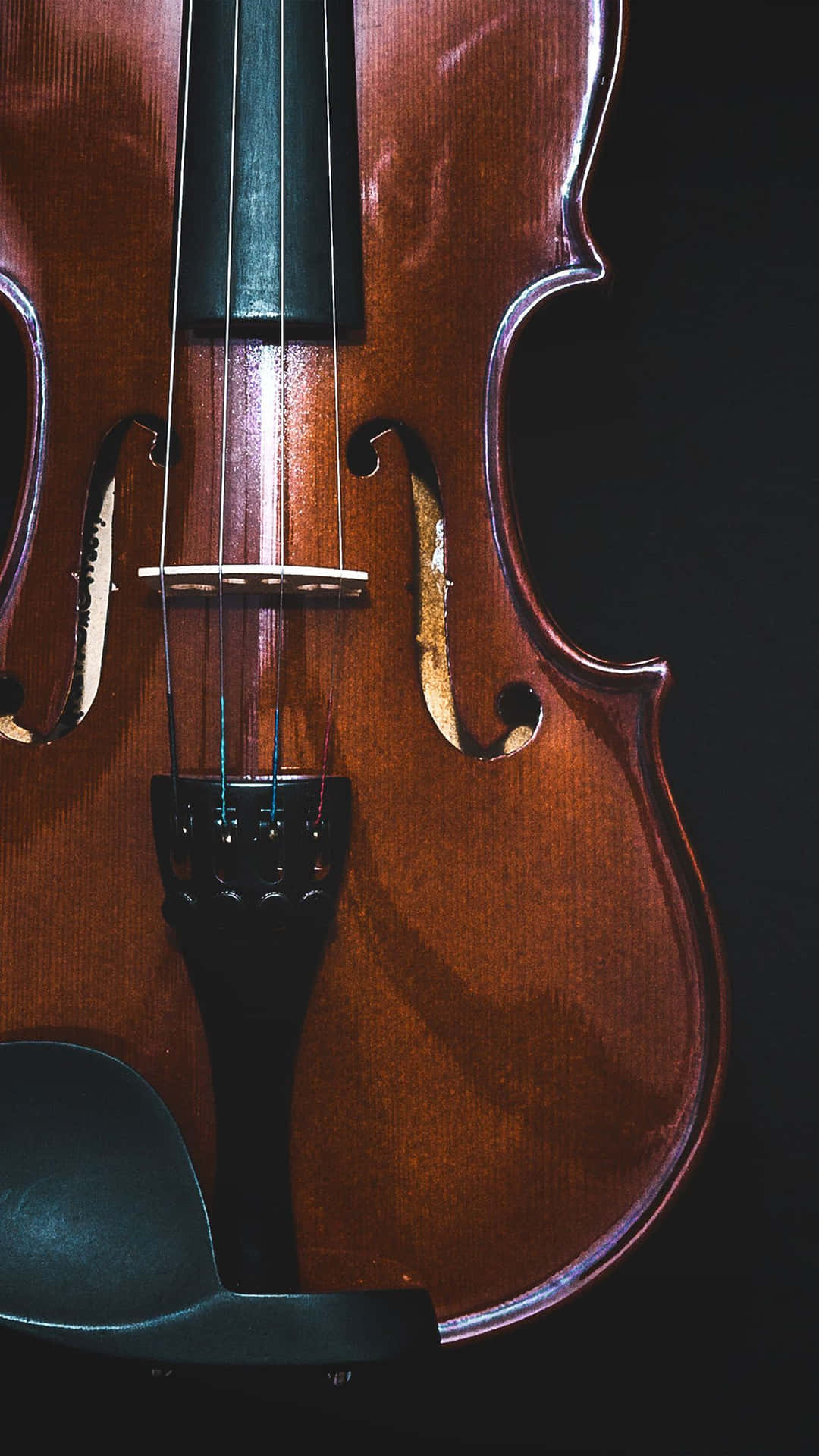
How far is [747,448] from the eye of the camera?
1.20 m

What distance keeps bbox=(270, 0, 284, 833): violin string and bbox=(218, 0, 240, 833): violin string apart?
35mm

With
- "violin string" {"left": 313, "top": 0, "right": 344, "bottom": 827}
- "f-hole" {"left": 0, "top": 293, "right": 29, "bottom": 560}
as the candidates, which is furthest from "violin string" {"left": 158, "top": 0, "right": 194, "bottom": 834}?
"f-hole" {"left": 0, "top": 293, "right": 29, "bottom": 560}

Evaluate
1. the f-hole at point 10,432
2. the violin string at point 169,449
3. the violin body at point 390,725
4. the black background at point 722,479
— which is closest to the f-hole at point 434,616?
the violin body at point 390,725

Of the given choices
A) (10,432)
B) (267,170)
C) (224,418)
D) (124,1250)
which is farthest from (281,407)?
(124,1250)

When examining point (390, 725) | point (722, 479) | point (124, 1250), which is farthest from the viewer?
point (722, 479)

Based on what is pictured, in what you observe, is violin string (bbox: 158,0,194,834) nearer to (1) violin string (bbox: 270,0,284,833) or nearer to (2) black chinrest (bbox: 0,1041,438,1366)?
(1) violin string (bbox: 270,0,284,833)

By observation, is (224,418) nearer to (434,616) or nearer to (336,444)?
(336,444)

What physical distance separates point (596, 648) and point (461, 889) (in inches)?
16.6

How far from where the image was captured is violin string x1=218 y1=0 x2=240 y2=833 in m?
0.83

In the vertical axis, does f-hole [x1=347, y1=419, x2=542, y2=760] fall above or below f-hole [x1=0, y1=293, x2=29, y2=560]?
below

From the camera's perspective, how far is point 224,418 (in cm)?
87

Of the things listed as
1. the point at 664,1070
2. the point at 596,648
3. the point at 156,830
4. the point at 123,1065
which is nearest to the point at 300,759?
the point at 156,830

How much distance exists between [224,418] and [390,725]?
0.88 ft

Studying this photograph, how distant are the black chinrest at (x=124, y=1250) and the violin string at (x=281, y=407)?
0.26 meters
